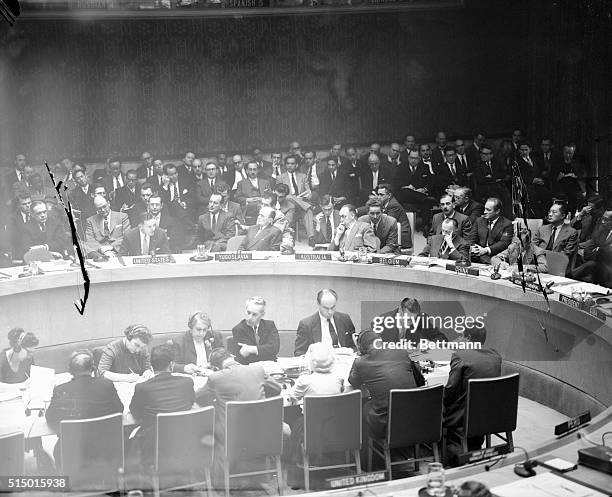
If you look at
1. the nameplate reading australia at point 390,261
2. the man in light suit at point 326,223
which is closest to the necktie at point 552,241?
the nameplate reading australia at point 390,261

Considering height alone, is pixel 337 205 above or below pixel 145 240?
above

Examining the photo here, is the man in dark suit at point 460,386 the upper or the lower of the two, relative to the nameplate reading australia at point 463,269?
lower

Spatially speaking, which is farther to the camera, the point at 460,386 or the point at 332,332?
the point at 332,332

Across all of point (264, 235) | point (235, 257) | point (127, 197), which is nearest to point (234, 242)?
point (264, 235)

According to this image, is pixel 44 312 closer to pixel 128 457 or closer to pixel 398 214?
pixel 128 457

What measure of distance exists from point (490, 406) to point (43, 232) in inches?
179

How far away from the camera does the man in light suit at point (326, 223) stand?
24.3ft

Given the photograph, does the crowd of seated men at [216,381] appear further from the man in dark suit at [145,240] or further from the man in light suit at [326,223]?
the man in light suit at [326,223]

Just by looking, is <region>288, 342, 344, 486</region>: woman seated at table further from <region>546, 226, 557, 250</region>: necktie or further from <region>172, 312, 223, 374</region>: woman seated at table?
<region>546, 226, 557, 250</region>: necktie

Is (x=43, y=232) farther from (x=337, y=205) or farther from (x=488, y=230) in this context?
(x=488, y=230)

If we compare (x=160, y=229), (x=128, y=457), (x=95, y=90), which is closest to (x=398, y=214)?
(x=160, y=229)

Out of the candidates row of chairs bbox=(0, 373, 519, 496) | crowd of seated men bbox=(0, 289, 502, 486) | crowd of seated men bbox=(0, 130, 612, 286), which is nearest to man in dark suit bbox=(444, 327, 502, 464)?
crowd of seated men bbox=(0, 289, 502, 486)

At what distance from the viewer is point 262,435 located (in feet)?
13.5

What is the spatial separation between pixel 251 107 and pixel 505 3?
3572 mm
